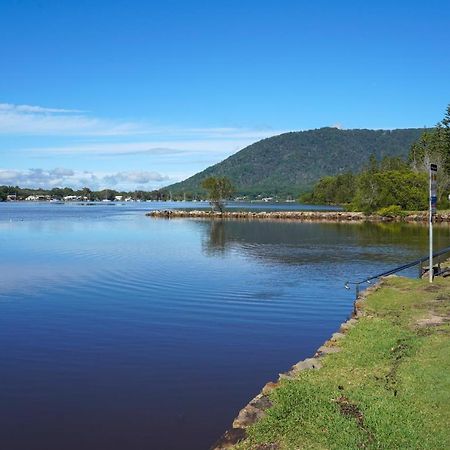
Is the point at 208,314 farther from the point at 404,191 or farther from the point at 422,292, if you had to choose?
the point at 404,191

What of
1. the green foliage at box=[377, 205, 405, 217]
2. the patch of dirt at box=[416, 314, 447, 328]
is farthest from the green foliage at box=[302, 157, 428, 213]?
the patch of dirt at box=[416, 314, 447, 328]

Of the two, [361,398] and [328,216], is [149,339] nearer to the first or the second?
[361,398]

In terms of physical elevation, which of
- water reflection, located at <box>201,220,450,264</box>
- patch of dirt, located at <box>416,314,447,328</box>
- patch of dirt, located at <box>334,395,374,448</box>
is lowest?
water reflection, located at <box>201,220,450,264</box>

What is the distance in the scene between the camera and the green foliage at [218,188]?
126 metres

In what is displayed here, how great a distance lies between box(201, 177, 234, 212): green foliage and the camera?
125875 millimetres

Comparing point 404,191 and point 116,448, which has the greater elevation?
point 404,191

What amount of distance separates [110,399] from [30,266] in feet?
79.5

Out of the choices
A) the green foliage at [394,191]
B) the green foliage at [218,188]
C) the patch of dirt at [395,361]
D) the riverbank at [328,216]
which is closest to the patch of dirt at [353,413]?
the patch of dirt at [395,361]

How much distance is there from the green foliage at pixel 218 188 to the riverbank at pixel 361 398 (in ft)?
368

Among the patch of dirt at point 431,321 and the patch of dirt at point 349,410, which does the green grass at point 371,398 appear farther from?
the patch of dirt at point 431,321

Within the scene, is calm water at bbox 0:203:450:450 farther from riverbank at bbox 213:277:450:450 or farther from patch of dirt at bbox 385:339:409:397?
patch of dirt at bbox 385:339:409:397

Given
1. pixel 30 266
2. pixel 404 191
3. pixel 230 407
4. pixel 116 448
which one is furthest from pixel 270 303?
pixel 404 191

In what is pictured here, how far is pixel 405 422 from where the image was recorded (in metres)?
8.25

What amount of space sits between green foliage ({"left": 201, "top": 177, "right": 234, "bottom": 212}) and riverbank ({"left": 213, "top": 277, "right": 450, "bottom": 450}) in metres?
112
